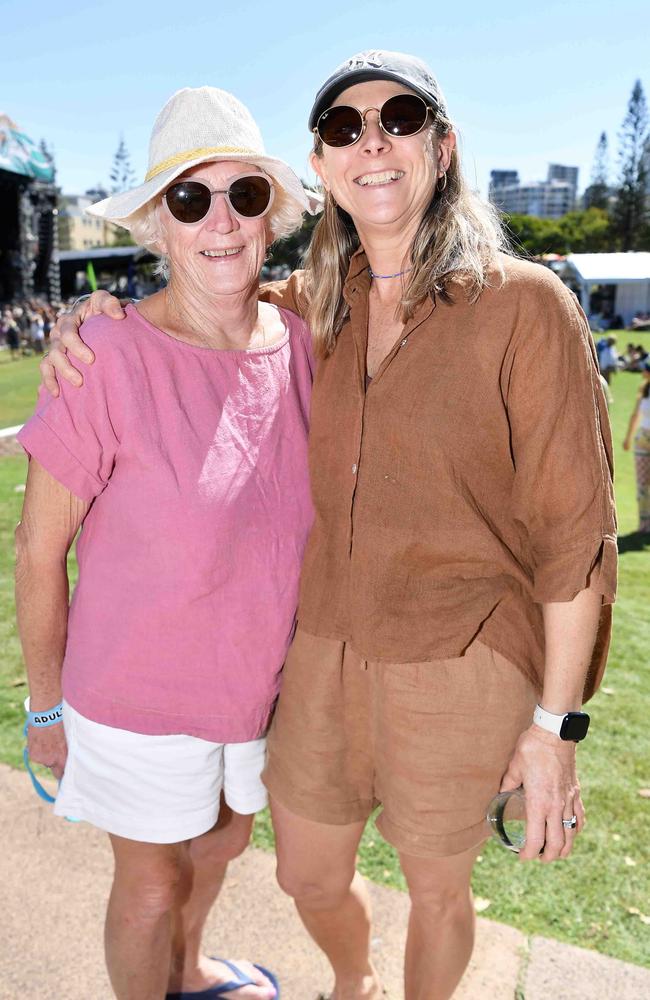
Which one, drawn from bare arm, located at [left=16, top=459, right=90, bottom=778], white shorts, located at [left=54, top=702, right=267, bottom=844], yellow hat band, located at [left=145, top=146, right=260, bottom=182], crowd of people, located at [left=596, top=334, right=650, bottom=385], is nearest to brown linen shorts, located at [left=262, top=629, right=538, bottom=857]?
white shorts, located at [left=54, top=702, right=267, bottom=844]

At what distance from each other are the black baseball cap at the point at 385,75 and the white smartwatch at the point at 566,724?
4.51 feet

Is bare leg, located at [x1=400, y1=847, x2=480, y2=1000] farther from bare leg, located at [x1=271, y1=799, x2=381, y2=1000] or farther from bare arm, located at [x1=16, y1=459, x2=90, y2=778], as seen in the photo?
bare arm, located at [x1=16, y1=459, x2=90, y2=778]

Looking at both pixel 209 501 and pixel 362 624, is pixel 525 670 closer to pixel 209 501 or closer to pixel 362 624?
pixel 362 624

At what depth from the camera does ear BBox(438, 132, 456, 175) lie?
1910 millimetres

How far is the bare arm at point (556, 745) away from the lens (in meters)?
1.76

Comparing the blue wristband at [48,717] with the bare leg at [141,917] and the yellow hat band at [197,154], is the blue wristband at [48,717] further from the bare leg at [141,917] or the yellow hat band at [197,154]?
the yellow hat band at [197,154]

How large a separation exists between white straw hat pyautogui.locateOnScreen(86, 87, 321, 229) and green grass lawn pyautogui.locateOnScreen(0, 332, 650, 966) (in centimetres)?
232

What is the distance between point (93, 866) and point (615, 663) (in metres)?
3.32

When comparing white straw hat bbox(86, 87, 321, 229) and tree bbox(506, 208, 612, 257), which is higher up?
tree bbox(506, 208, 612, 257)

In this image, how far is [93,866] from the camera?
2832mm

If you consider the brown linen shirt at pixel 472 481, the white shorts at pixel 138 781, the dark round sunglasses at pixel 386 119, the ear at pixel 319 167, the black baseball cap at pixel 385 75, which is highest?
the black baseball cap at pixel 385 75

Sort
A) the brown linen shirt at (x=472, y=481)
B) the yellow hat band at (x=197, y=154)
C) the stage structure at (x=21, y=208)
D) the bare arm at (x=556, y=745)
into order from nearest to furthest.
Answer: the brown linen shirt at (x=472, y=481), the bare arm at (x=556, y=745), the yellow hat band at (x=197, y=154), the stage structure at (x=21, y=208)

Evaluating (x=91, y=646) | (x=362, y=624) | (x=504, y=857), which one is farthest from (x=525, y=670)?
(x=504, y=857)

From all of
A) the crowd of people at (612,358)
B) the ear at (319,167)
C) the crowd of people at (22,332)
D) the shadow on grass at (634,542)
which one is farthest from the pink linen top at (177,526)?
the crowd of people at (22,332)
